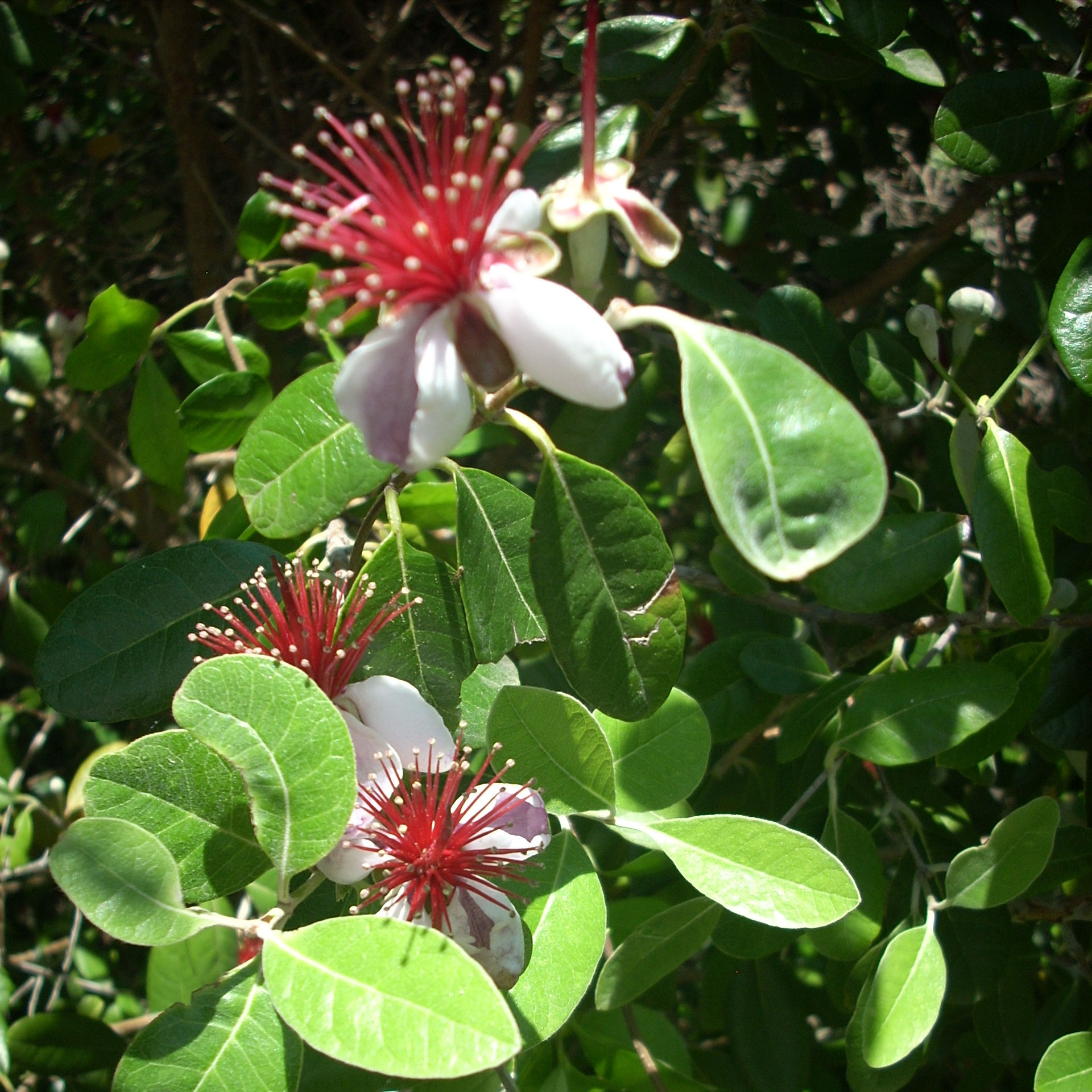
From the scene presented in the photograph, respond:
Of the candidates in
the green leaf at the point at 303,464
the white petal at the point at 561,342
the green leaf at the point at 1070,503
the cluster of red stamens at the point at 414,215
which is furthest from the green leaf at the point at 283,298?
the green leaf at the point at 1070,503

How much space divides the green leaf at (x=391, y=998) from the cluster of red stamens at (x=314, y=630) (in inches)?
9.6

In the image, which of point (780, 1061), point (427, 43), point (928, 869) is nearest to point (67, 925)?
point (780, 1061)

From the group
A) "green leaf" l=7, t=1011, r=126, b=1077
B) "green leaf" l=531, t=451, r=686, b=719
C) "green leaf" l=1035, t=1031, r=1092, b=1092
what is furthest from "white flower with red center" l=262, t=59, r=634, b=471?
"green leaf" l=7, t=1011, r=126, b=1077

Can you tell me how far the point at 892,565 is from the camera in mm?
1022

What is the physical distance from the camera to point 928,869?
3.58 feet

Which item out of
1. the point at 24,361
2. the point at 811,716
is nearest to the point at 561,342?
the point at 811,716

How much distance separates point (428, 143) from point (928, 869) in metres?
0.94

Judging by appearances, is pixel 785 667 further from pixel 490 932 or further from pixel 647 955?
pixel 490 932

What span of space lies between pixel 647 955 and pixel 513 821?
217mm

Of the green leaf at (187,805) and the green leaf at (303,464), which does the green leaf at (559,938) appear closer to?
the green leaf at (187,805)

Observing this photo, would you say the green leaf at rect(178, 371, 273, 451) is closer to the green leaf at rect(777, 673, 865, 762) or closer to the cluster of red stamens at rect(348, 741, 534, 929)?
the cluster of red stamens at rect(348, 741, 534, 929)

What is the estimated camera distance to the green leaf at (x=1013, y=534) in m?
0.96

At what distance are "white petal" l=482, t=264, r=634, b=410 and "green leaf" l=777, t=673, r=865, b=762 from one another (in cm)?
62

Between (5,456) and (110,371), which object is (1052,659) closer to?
(110,371)
